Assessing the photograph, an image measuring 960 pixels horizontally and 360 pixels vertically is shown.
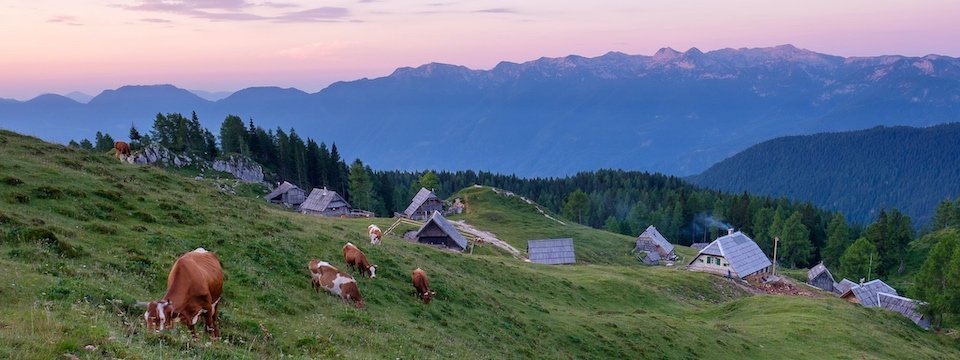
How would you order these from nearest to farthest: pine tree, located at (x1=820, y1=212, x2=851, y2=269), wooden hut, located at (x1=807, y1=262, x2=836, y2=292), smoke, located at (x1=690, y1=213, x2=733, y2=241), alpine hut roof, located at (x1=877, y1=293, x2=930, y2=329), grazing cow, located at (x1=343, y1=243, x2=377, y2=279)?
grazing cow, located at (x1=343, y1=243, x2=377, y2=279)
alpine hut roof, located at (x1=877, y1=293, x2=930, y2=329)
wooden hut, located at (x1=807, y1=262, x2=836, y2=292)
pine tree, located at (x1=820, y1=212, x2=851, y2=269)
smoke, located at (x1=690, y1=213, x2=733, y2=241)

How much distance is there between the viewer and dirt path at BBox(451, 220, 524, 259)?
77194 mm

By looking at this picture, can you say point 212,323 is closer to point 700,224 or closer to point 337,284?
point 337,284

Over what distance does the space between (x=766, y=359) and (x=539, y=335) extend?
16.0 m

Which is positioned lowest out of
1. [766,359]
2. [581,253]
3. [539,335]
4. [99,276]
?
[581,253]

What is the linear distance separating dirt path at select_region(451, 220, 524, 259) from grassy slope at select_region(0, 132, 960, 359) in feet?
112

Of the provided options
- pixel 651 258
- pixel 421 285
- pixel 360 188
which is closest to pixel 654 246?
pixel 651 258

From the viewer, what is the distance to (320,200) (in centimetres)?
8812

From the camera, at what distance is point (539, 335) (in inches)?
968

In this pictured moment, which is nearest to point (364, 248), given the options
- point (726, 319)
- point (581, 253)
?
point (726, 319)

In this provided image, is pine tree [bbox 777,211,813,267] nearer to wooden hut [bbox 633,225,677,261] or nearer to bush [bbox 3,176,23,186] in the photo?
wooden hut [bbox 633,225,677,261]

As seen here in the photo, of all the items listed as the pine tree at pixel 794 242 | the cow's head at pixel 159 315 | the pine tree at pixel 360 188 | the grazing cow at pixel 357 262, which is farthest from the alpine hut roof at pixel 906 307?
the pine tree at pixel 360 188

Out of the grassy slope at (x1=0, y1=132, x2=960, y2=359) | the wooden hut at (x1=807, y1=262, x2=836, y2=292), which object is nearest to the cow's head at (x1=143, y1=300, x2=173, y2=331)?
the grassy slope at (x1=0, y1=132, x2=960, y2=359)

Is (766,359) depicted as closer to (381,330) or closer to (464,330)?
(464,330)

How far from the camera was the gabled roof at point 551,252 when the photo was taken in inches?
2813
